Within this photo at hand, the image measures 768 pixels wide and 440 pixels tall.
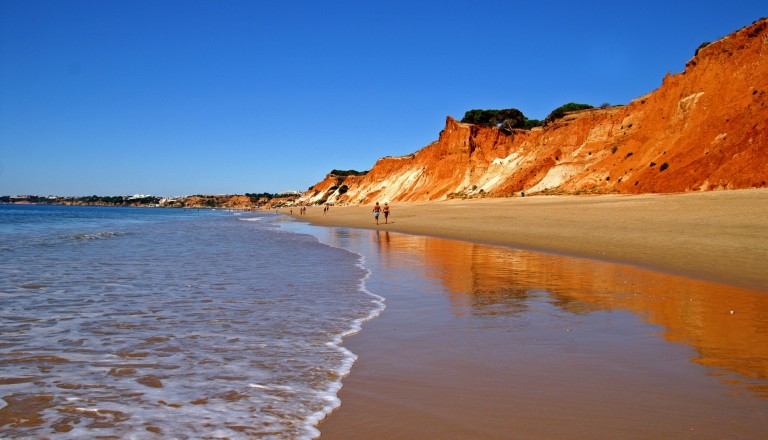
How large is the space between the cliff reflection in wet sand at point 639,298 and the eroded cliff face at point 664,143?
69.6 feet

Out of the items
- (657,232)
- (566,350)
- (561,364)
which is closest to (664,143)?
(657,232)

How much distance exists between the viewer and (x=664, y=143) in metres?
37.1

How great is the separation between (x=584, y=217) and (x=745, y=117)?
53.9ft

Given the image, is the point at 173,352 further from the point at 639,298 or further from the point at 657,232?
the point at 657,232

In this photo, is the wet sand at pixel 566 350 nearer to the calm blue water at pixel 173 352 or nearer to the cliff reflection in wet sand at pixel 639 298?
the cliff reflection in wet sand at pixel 639 298

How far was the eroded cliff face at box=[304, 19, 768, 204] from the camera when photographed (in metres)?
29.7

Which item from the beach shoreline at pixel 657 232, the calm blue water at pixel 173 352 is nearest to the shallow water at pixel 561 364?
the calm blue water at pixel 173 352

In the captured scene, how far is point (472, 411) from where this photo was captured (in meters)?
3.57

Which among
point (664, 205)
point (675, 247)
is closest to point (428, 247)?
point (675, 247)

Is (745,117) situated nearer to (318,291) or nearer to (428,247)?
(428,247)

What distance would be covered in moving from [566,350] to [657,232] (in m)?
13.3

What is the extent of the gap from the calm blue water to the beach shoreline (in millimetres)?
7043

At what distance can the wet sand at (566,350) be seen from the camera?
3.42 meters

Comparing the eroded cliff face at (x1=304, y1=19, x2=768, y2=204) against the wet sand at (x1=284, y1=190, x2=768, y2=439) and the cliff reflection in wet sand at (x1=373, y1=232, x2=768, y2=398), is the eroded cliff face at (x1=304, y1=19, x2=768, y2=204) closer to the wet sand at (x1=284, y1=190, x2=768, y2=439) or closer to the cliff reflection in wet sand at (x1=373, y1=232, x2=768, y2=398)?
the wet sand at (x1=284, y1=190, x2=768, y2=439)
